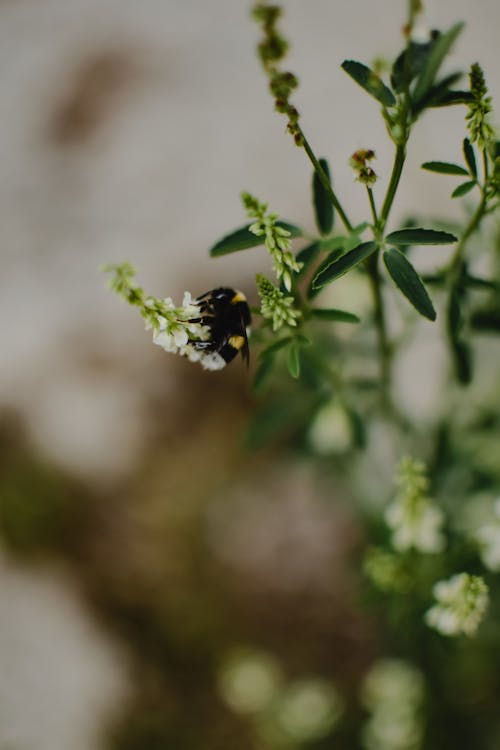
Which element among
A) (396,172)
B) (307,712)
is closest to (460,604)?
(396,172)

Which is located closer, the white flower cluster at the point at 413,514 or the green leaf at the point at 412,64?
the green leaf at the point at 412,64

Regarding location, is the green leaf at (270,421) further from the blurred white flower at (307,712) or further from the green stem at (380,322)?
the blurred white flower at (307,712)

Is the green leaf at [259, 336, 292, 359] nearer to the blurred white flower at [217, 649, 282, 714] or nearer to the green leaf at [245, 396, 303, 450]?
the green leaf at [245, 396, 303, 450]

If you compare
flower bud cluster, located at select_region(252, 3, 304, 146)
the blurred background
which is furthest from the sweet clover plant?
the blurred background

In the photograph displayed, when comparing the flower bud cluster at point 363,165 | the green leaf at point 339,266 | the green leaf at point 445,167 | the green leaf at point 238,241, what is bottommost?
the green leaf at point 339,266

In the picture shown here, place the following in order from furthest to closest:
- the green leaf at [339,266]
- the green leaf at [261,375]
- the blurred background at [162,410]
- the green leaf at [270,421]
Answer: the blurred background at [162,410] → the green leaf at [270,421] → the green leaf at [261,375] → the green leaf at [339,266]

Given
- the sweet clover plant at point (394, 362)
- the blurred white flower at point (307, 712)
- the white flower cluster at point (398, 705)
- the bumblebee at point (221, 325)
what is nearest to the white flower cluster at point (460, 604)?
the sweet clover plant at point (394, 362)

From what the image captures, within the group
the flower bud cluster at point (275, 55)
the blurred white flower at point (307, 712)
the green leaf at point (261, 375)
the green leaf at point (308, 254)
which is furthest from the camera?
the blurred white flower at point (307, 712)
